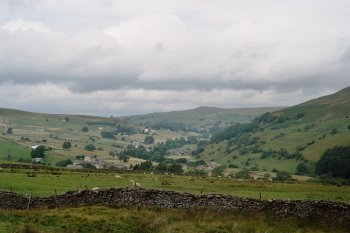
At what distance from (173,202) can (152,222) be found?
5009 mm

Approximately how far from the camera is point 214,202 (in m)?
31.0

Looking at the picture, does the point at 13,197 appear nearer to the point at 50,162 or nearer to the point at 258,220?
the point at 258,220

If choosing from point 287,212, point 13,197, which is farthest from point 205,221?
point 13,197

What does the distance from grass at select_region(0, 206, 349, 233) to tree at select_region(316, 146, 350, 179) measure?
11792 centimetres

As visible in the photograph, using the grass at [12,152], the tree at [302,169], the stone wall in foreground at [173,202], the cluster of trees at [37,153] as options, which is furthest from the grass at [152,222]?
the tree at [302,169]

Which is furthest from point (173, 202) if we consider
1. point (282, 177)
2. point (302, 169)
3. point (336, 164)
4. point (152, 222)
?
point (302, 169)

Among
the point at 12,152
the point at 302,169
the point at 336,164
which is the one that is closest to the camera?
the point at 336,164

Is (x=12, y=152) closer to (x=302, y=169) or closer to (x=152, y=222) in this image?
(x=302, y=169)

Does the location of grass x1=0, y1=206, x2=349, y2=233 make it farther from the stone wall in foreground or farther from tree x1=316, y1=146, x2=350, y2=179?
tree x1=316, y1=146, x2=350, y2=179

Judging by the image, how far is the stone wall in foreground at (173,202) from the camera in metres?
28.0

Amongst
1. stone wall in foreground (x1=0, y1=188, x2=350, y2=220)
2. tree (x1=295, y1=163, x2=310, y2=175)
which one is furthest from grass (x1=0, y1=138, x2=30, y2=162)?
stone wall in foreground (x1=0, y1=188, x2=350, y2=220)

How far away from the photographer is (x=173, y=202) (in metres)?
31.7

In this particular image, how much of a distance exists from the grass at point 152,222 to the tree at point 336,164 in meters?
118

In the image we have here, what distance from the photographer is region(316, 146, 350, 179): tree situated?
452ft
